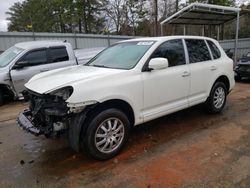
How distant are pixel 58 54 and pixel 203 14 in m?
7.14

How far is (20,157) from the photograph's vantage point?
3.84m

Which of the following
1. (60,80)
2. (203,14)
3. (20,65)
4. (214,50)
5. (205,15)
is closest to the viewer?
(60,80)

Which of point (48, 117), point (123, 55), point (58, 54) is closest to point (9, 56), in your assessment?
point (58, 54)

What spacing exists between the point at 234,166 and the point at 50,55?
635 centimetres

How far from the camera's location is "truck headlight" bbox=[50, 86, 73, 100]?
3252 mm

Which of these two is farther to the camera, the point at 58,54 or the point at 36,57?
the point at 58,54

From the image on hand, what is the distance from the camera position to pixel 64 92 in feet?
10.8

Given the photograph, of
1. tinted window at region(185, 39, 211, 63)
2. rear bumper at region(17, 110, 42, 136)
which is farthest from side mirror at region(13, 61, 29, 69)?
tinted window at region(185, 39, 211, 63)

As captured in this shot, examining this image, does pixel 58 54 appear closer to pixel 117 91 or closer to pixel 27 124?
pixel 27 124

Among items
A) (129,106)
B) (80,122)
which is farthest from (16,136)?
(129,106)

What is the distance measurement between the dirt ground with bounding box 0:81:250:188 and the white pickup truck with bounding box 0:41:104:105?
2.35 meters

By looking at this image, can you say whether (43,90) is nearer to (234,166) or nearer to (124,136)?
(124,136)

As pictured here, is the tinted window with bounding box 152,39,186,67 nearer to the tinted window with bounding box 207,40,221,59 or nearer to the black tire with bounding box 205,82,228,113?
the tinted window with bounding box 207,40,221,59

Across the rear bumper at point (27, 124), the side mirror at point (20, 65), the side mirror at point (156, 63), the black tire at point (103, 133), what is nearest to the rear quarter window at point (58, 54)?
the side mirror at point (20, 65)
